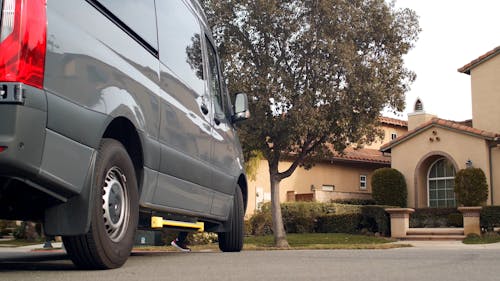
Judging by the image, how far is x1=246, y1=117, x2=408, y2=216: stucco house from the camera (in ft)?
101

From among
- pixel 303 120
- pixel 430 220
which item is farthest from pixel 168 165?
pixel 430 220

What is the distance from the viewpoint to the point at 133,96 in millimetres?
5188

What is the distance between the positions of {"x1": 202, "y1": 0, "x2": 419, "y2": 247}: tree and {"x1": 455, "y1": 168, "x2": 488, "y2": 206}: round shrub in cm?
675

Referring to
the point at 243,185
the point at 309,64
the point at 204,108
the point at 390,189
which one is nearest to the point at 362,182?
the point at 390,189

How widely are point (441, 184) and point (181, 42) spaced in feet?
74.7

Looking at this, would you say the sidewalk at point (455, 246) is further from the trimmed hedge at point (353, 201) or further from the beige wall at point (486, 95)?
the trimmed hedge at point (353, 201)

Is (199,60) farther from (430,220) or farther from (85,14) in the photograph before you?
(430,220)

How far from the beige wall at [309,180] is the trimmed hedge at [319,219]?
13.0 feet

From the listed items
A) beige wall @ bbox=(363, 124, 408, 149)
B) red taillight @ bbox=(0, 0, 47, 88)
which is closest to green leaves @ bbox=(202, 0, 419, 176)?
red taillight @ bbox=(0, 0, 47, 88)

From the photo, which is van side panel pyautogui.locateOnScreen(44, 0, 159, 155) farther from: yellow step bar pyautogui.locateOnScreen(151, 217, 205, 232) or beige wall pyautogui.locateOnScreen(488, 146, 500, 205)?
beige wall pyautogui.locateOnScreen(488, 146, 500, 205)

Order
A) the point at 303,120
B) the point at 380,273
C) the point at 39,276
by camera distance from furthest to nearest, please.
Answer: the point at 303,120 < the point at 380,273 < the point at 39,276

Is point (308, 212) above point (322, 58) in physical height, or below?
below

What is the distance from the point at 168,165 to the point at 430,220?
20107 millimetres

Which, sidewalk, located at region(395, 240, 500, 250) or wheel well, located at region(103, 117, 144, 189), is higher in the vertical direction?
wheel well, located at region(103, 117, 144, 189)
